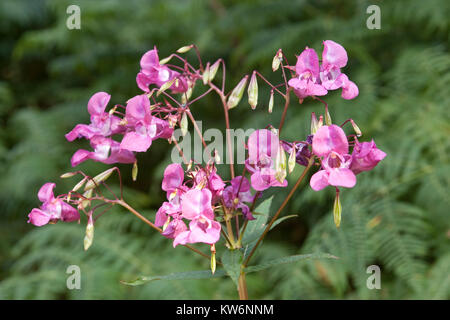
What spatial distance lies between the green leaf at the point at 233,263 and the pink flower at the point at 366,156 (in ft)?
Result: 0.75

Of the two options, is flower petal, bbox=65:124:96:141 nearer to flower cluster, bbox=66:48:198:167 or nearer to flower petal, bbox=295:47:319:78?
flower cluster, bbox=66:48:198:167

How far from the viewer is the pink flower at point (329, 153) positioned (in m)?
0.61

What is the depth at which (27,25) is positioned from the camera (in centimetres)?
348

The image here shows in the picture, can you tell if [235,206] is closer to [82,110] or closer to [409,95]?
[409,95]

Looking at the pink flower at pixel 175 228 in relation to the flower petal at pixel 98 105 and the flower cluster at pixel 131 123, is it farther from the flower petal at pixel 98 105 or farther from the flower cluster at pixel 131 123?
the flower petal at pixel 98 105

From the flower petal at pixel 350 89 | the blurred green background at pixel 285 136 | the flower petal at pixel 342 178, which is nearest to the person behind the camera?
the flower petal at pixel 342 178

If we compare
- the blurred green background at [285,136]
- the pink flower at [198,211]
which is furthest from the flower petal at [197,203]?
the blurred green background at [285,136]

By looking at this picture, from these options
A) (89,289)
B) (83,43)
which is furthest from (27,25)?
(89,289)

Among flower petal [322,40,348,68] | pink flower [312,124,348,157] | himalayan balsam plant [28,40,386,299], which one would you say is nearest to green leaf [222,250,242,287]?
himalayan balsam plant [28,40,386,299]

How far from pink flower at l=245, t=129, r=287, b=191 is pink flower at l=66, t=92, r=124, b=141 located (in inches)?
8.6

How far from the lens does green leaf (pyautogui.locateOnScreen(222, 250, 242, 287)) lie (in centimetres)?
66

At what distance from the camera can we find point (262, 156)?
0.68m

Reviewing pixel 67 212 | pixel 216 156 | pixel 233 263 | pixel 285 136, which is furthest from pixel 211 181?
pixel 285 136

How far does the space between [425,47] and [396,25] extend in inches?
7.1
